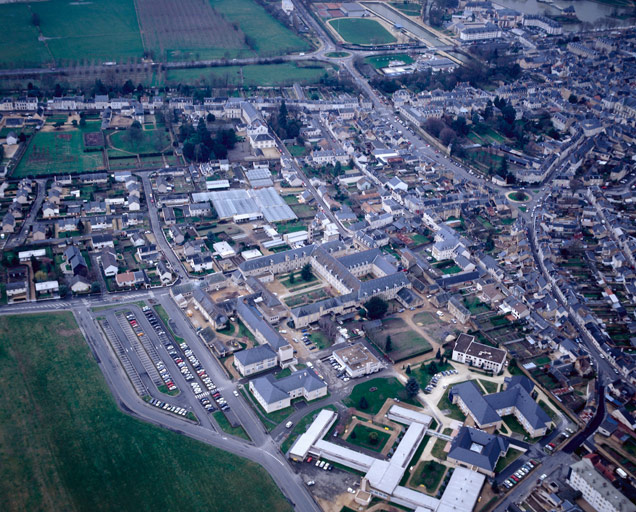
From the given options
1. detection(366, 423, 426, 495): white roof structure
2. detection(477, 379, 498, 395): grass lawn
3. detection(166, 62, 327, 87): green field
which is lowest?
detection(477, 379, 498, 395): grass lawn

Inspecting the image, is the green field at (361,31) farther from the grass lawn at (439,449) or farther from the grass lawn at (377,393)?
the grass lawn at (439,449)

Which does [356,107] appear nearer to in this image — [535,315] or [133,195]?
[133,195]

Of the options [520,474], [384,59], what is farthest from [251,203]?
[384,59]

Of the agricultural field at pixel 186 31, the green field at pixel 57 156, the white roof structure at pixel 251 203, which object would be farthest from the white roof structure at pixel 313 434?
the agricultural field at pixel 186 31

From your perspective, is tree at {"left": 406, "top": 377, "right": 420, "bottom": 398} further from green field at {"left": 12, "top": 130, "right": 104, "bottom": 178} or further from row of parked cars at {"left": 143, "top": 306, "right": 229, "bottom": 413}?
green field at {"left": 12, "top": 130, "right": 104, "bottom": 178}

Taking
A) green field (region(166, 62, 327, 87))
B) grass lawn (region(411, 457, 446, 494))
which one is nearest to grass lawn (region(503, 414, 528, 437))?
grass lawn (region(411, 457, 446, 494))

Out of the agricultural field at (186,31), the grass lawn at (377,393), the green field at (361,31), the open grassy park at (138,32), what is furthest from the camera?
the green field at (361,31)
